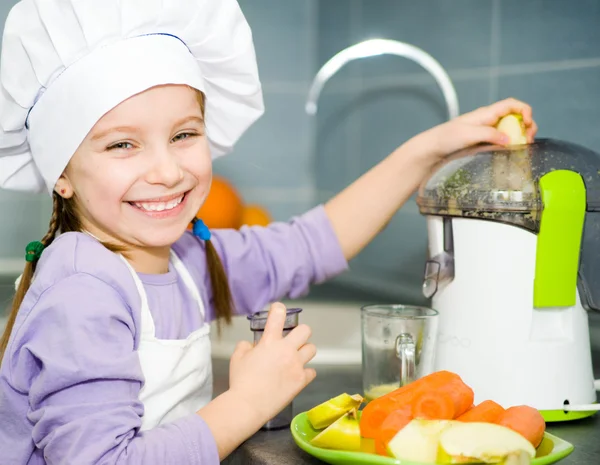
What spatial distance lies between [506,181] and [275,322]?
272mm

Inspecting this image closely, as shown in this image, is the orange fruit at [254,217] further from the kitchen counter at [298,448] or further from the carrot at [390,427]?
the carrot at [390,427]

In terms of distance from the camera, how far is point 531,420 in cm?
70

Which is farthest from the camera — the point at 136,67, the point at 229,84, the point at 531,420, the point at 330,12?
the point at 330,12

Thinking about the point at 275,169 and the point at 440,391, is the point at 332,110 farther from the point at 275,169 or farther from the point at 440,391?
the point at 440,391

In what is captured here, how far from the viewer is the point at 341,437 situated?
70 centimetres

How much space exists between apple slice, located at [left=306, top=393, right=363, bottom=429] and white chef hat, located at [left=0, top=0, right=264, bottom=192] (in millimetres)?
354

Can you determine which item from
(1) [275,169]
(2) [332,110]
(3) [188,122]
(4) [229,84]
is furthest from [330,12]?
(3) [188,122]

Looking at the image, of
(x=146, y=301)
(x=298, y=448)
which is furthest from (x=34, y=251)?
(x=298, y=448)

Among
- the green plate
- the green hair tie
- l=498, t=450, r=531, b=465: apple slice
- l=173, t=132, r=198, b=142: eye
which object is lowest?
the green plate

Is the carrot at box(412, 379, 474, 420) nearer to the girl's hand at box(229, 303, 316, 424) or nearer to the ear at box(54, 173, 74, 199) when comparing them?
the girl's hand at box(229, 303, 316, 424)

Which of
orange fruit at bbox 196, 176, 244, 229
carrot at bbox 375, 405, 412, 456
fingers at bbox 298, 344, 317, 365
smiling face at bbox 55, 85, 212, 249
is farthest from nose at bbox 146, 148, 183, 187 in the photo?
orange fruit at bbox 196, 176, 244, 229

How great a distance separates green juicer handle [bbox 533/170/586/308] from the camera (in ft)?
2.64

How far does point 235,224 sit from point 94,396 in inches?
34.2

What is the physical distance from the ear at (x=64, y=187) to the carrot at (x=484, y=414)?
0.47 m
